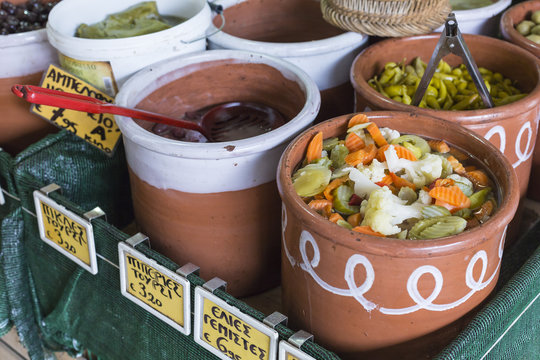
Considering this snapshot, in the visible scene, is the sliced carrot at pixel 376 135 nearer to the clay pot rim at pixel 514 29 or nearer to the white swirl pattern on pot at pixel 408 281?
the white swirl pattern on pot at pixel 408 281

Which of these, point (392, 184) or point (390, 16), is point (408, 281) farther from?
point (390, 16)

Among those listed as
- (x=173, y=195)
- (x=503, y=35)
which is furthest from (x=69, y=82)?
(x=503, y=35)

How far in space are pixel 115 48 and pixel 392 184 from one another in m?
0.52

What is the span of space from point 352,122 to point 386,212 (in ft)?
0.66

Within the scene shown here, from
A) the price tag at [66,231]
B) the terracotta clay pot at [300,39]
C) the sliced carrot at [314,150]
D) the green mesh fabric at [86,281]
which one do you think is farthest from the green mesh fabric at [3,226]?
the sliced carrot at [314,150]

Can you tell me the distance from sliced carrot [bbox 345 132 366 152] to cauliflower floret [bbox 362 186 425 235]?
11cm

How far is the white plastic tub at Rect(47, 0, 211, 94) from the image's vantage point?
1.02 metres

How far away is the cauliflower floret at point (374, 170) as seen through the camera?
2.62 feet

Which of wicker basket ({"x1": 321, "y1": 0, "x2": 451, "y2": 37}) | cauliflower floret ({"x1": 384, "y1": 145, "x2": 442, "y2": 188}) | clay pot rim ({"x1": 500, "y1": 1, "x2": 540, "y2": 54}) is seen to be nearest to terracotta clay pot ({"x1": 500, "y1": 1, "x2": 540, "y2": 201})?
clay pot rim ({"x1": 500, "y1": 1, "x2": 540, "y2": 54})

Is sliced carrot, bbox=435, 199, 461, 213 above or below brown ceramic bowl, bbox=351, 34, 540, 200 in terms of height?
below

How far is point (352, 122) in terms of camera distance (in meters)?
0.88

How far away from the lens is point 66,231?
0.99 meters

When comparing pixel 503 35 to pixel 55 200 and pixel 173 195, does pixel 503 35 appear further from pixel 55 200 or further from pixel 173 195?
pixel 55 200

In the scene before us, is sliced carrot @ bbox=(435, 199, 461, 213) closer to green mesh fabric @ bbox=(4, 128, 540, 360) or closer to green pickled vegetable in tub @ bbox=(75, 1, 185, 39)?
green mesh fabric @ bbox=(4, 128, 540, 360)
